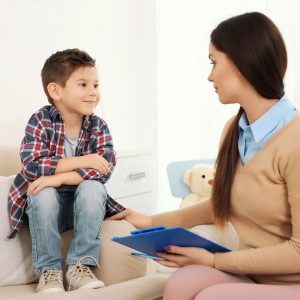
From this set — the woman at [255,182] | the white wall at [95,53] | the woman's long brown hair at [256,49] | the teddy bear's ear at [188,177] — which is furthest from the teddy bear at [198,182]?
the woman's long brown hair at [256,49]

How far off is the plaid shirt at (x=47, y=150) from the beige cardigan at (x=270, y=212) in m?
0.53

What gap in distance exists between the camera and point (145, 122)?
11.1 ft

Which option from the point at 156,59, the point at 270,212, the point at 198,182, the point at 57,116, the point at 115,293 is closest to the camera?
the point at 270,212

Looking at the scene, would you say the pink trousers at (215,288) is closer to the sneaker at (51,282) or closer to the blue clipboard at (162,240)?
the blue clipboard at (162,240)

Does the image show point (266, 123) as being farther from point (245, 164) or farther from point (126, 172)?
point (126, 172)

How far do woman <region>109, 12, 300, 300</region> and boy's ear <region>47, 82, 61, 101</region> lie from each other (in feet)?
2.11

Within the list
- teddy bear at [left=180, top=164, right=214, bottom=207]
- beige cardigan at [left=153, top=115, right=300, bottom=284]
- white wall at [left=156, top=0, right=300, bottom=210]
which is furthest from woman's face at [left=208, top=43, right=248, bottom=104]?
white wall at [left=156, top=0, right=300, bottom=210]

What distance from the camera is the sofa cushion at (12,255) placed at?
1694mm

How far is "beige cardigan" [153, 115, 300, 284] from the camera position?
1.25 metres

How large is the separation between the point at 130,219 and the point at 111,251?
4.8 inches

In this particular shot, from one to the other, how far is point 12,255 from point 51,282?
0.23 meters

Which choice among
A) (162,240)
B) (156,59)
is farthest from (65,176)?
(156,59)

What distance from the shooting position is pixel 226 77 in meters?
1.37

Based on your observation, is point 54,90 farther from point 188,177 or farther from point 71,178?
point 188,177
